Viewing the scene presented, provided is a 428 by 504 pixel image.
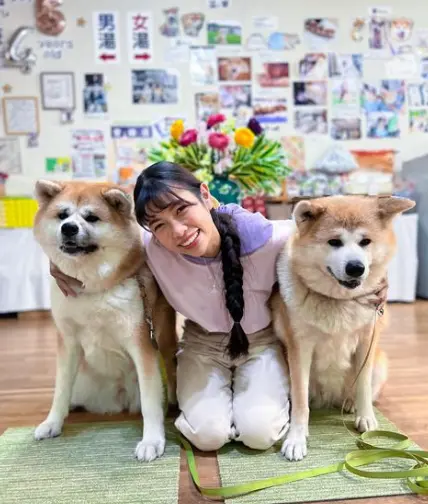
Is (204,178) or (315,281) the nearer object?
(315,281)

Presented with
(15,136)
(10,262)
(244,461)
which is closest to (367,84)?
(15,136)

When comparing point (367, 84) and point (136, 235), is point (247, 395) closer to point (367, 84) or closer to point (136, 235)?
point (136, 235)

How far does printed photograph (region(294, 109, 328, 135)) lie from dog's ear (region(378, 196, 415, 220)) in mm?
2703

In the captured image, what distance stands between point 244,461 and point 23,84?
11.1 ft

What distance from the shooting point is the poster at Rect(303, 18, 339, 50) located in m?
3.87

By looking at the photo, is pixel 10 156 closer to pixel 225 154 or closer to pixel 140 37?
pixel 140 37

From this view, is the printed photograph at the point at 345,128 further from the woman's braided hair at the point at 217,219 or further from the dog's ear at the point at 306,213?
the dog's ear at the point at 306,213

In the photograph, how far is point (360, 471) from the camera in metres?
1.28

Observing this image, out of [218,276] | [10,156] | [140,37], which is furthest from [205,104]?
[218,276]

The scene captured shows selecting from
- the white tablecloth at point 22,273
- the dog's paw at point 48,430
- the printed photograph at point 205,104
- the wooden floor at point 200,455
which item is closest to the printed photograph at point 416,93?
the printed photograph at point 205,104

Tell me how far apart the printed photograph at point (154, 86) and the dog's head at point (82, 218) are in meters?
2.51

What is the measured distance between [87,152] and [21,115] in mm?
572

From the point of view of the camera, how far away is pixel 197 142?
242 cm

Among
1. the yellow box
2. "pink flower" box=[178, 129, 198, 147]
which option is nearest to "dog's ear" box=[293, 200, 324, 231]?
"pink flower" box=[178, 129, 198, 147]
